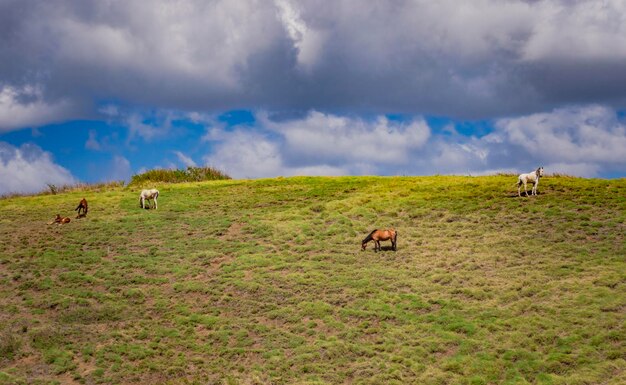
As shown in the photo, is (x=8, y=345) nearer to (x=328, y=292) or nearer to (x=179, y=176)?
(x=328, y=292)

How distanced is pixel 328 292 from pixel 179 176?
36399mm

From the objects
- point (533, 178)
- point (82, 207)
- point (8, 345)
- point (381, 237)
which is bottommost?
point (8, 345)

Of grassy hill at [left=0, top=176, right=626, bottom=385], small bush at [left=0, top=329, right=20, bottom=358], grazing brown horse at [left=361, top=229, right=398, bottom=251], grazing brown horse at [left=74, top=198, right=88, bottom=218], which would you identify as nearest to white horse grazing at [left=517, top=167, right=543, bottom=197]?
grassy hill at [left=0, top=176, right=626, bottom=385]

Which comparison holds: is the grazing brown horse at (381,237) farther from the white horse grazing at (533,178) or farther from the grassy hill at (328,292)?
the white horse grazing at (533,178)

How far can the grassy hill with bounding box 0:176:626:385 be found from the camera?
23.0 m

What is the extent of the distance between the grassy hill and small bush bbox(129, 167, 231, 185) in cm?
1710

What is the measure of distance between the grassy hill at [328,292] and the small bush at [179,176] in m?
17.1

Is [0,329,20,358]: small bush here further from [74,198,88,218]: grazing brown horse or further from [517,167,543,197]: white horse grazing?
[517,167,543,197]: white horse grazing

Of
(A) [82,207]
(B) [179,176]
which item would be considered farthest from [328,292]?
(B) [179,176]

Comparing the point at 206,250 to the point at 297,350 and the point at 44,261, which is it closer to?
the point at 44,261

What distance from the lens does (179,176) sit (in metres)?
62.2

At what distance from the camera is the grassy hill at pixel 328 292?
23.0m

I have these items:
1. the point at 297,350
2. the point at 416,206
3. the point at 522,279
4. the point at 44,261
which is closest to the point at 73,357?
the point at 297,350

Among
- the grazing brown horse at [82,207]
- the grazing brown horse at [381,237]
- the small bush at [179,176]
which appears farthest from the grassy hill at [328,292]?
the small bush at [179,176]
